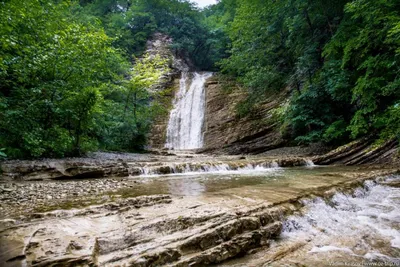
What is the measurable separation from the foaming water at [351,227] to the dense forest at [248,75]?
409 cm

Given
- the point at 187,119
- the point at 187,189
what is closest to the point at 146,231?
the point at 187,189

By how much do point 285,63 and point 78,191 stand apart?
45.8 feet

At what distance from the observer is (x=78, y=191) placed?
15.5 feet

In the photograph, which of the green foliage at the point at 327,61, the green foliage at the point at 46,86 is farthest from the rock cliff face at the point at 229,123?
the green foliage at the point at 46,86

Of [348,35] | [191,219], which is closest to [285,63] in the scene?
[348,35]

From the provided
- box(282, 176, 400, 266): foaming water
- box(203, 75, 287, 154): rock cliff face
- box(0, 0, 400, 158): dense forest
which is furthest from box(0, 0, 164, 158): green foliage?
box(203, 75, 287, 154): rock cliff face

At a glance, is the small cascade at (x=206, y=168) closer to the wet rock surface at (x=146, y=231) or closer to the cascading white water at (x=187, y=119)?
the wet rock surface at (x=146, y=231)

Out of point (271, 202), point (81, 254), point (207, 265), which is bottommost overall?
point (207, 265)

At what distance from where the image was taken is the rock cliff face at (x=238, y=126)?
48.2 feet

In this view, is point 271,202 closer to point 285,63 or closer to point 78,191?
point 78,191

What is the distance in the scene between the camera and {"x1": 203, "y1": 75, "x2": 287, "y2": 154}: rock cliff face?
48.2ft

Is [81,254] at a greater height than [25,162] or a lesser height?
lesser

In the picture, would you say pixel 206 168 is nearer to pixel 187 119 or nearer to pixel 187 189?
pixel 187 189

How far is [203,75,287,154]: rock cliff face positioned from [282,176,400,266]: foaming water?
988cm
